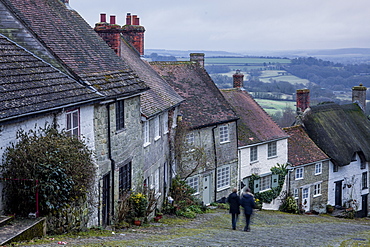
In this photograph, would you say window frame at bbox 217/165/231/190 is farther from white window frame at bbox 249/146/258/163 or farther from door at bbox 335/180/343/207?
door at bbox 335/180/343/207

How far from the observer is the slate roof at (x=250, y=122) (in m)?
31.7

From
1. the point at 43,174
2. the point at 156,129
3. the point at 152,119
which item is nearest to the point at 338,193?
the point at 156,129

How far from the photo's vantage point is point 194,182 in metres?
28.2

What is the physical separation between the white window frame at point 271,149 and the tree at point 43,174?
2202cm

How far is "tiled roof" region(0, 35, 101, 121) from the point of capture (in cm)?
1153

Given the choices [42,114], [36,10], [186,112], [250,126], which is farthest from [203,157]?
[42,114]

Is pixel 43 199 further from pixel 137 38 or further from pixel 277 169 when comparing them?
pixel 277 169

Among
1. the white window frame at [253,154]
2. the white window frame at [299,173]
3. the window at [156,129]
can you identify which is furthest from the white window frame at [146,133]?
the white window frame at [299,173]

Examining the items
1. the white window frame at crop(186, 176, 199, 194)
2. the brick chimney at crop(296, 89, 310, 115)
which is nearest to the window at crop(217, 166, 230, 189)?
the white window frame at crop(186, 176, 199, 194)

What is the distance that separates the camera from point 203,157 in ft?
91.1

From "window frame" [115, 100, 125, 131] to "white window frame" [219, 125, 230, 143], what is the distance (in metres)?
13.2

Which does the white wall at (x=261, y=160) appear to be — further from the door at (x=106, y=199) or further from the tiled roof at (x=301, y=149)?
the door at (x=106, y=199)

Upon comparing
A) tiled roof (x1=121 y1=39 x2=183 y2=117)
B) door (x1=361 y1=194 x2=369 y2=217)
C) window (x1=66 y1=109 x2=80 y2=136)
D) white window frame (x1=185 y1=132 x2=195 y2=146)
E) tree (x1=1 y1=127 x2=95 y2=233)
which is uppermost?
tiled roof (x1=121 y1=39 x2=183 y2=117)

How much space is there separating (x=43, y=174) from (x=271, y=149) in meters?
23.4
